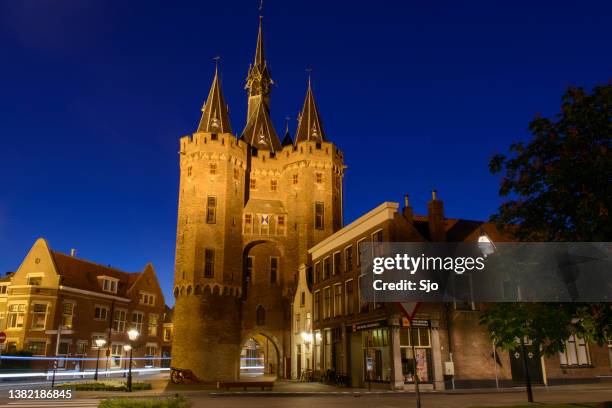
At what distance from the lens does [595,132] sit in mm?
12484

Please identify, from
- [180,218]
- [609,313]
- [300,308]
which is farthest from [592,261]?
[180,218]

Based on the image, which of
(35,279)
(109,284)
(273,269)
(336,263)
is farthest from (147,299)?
(336,263)

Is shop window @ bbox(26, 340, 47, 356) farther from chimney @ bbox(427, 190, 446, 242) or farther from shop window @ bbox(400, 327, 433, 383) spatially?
chimney @ bbox(427, 190, 446, 242)

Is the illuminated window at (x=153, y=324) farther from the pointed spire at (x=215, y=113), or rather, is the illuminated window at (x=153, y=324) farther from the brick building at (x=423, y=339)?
the brick building at (x=423, y=339)

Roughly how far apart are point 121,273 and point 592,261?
183ft

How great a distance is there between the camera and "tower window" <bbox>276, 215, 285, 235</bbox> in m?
51.6

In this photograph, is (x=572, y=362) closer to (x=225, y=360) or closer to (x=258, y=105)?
(x=225, y=360)

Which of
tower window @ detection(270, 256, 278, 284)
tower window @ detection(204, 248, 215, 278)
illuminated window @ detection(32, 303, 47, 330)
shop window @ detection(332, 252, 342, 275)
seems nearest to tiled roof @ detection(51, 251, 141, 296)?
illuminated window @ detection(32, 303, 47, 330)

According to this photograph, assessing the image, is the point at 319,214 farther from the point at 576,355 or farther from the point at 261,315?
the point at 576,355

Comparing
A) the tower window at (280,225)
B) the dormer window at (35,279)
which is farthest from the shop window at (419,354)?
the dormer window at (35,279)

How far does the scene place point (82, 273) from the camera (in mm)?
53500

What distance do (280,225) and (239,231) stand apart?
4.09 m

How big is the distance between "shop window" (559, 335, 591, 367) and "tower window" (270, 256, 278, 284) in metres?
Result: 26.1

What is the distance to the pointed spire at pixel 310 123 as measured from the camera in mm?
54969
